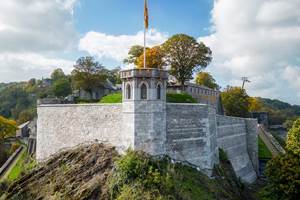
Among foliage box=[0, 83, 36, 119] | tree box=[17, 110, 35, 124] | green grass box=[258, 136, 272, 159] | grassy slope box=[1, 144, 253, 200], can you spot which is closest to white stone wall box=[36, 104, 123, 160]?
grassy slope box=[1, 144, 253, 200]

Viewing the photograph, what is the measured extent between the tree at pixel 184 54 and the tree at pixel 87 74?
305 inches

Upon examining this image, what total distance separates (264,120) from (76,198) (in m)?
46.3

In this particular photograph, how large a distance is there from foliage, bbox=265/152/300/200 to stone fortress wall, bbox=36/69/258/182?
13.6 ft

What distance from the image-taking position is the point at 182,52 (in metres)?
35.8

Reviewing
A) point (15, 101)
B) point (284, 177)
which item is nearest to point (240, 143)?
point (284, 177)

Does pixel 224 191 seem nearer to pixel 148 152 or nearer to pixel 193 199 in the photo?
pixel 193 199

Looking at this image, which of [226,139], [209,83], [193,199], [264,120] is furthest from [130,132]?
[264,120]

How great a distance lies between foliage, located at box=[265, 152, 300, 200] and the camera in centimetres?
2202

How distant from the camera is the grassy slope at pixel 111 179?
720 inches

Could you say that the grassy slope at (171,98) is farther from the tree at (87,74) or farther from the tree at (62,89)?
the tree at (62,89)

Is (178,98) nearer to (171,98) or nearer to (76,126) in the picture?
(171,98)

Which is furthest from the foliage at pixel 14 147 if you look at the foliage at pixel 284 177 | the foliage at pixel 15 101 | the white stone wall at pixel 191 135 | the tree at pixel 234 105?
the foliage at pixel 15 101

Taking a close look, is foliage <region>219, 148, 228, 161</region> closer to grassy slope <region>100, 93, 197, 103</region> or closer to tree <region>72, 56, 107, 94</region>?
grassy slope <region>100, 93, 197, 103</region>

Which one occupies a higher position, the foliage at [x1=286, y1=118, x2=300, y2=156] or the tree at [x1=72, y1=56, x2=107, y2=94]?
the tree at [x1=72, y1=56, x2=107, y2=94]
